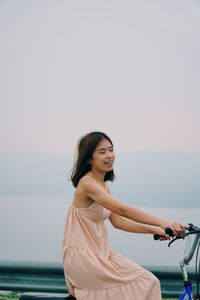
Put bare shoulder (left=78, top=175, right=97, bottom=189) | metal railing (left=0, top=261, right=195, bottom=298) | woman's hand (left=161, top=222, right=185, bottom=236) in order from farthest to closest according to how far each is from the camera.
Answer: metal railing (left=0, top=261, right=195, bottom=298) < bare shoulder (left=78, top=175, right=97, bottom=189) < woman's hand (left=161, top=222, right=185, bottom=236)

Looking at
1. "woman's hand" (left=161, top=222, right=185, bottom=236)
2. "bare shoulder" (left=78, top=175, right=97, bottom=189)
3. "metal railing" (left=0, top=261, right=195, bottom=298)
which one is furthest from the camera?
"metal railing" (left=0, top=261, right=195, bottom=298)

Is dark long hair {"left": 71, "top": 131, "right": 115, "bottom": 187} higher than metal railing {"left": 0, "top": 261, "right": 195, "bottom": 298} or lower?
higher

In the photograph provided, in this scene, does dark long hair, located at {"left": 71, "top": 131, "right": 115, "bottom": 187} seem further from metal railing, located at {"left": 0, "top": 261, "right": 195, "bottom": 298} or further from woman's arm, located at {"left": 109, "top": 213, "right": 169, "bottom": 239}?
metal railing, located at {"left": 0, "top": 261, "right": 195, "bottom": 298}

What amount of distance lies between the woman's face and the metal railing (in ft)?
3.72

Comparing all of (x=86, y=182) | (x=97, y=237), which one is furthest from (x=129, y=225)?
(x=86, y=182)

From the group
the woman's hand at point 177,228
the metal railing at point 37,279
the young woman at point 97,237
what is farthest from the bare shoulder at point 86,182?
the metal railing at point 37,279

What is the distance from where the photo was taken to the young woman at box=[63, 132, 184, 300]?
282 centimetres

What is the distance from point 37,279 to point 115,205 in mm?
1398

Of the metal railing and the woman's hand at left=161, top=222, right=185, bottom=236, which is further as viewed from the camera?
the metal railing

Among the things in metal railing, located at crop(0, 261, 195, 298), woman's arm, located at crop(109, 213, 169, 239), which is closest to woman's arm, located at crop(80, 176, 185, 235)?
woman's arm, located at crop(109, 213, 169, 239)

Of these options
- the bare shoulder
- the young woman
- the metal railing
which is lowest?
the metal railing

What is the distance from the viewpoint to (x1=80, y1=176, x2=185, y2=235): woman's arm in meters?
2.75

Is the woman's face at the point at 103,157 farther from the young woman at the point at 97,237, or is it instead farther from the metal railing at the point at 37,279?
the metal railing at the point at 37,279

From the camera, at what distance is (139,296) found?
280cm
